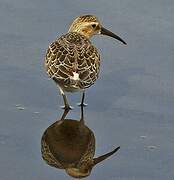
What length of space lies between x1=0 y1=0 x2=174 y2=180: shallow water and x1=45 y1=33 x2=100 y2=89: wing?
331mm

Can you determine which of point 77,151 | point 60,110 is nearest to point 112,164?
point 77,151

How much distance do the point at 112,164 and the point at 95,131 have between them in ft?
2.66

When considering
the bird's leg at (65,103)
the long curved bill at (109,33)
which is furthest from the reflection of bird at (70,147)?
the long curved bill at (109,33)

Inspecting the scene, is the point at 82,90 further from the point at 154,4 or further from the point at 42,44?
the point at 154,4

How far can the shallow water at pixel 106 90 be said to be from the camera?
9.16 meters

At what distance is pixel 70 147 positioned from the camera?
31.2ft

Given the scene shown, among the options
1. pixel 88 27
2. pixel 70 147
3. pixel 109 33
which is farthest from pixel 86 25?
pixel 70 147

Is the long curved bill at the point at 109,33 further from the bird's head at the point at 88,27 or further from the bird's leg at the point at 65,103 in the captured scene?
the bird's leg at the point at 65,103

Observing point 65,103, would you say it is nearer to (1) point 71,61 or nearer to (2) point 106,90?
(1) point 71,61

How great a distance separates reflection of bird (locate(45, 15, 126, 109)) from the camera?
10.4m

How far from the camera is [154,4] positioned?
1330 cm

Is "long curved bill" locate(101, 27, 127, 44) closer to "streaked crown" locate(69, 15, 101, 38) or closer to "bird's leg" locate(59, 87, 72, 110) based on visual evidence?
"streaked crown" locate(69, 15, 101, 38)

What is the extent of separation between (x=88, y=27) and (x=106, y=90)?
1508mm

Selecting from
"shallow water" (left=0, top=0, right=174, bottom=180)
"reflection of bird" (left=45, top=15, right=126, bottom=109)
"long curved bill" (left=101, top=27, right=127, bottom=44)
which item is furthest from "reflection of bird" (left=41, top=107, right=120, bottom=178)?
"long curved bill" (left=101, top=27, right=127, bottom=44)
